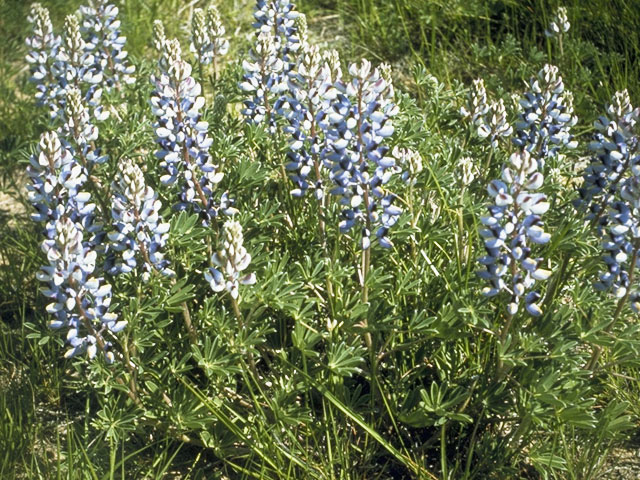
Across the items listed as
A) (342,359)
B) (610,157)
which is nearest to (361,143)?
(342,359)

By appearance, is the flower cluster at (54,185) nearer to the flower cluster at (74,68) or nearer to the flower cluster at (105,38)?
the flower cluster at (74,68)

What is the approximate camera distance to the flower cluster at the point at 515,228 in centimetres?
236

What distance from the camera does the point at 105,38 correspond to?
4219 millimetres

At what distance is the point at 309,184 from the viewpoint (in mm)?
3133

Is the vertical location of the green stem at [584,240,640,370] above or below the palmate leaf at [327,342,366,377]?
above

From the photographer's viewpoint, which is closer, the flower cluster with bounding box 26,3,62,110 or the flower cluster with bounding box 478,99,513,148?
the flower cluster with bounding box 478,99,513,148

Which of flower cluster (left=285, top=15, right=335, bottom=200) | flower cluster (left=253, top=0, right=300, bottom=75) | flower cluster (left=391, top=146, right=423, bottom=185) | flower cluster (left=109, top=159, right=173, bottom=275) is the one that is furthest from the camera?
flower cluster (left=253, top=0, right=300, bottom=75)

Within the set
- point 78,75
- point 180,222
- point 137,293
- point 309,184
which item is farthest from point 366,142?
point 78,75

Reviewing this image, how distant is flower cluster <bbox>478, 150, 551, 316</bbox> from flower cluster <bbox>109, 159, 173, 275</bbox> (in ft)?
3.27

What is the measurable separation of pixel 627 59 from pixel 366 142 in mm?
2469

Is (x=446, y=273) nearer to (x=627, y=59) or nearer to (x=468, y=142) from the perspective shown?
(x=468, y=142)

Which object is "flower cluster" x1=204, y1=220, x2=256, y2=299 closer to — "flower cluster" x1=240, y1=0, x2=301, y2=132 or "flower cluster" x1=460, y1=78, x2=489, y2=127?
"flower cluster" x1=240, y1=0, x2=301, y2=132

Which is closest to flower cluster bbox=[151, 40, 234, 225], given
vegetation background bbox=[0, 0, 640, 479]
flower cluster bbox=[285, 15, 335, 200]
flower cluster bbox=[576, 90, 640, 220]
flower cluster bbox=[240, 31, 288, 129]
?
vegetation background bbox=[0, 0, 640, 479]

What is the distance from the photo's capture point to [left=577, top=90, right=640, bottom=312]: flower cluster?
2525 mm
